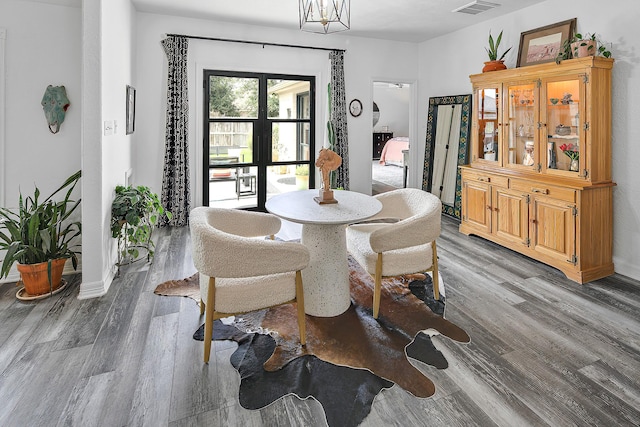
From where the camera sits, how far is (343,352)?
2.20 metres

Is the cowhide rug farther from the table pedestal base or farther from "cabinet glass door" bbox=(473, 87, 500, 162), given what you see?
"cabinet glass door" bbox=(473, 87, 500, 162)

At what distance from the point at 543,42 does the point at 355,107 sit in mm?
2731

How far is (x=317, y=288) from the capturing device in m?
2.56

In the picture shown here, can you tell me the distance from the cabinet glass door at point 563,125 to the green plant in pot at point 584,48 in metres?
0.23

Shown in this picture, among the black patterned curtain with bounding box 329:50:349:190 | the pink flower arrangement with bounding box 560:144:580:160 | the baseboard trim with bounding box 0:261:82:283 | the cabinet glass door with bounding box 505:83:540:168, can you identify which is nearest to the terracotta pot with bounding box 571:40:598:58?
the cabinet glass door with bounding box 505:83:540:168

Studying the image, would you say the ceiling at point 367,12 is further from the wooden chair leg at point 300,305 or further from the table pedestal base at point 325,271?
the wooden chair leg at point 300,305

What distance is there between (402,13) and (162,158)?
3697 mm

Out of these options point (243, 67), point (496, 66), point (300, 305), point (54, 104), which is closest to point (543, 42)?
point (496, 66)

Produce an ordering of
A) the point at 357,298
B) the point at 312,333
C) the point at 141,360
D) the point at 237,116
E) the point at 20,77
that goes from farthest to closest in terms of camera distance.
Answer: the point at 237,116, the point at 20,77, the point at 357,298, the point at 312,333, the point at 141,360

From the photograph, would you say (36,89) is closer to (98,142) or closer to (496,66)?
(98,142)

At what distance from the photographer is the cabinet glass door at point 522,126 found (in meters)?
3.88

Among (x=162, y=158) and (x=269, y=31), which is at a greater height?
(x=269, y=31)

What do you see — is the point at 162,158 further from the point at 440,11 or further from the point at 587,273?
the point at 587,273

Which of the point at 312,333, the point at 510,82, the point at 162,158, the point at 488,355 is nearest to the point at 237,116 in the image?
the point at 162,158
